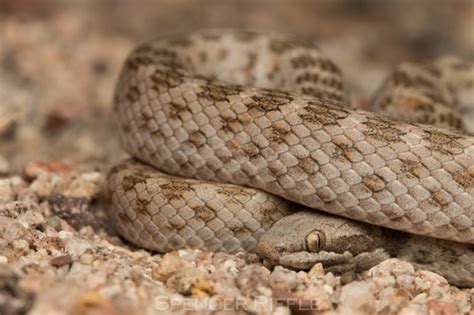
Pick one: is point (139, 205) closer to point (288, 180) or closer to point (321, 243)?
point (288, 180)

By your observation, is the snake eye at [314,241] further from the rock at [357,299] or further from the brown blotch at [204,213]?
the brown blotch at [204,213]

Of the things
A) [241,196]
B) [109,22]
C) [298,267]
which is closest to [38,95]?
[109,22]

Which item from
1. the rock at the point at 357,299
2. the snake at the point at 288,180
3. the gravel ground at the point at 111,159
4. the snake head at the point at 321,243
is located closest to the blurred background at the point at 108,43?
the gravel ground at the point at 111,159

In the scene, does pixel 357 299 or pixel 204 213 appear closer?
pixel 357 299

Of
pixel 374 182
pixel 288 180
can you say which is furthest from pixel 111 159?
pixel 374 182

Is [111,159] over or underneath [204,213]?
underneath

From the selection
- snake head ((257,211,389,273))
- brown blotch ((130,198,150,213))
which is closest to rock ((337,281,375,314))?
snake head ((257,211,389,273))

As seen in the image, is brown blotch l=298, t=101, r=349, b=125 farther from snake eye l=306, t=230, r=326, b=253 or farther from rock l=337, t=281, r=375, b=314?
rock l=337, t=281, r=375, b=314

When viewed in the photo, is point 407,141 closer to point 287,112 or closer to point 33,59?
point 287,112
